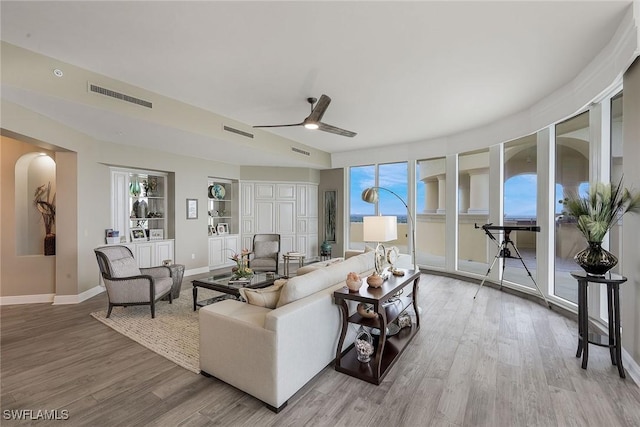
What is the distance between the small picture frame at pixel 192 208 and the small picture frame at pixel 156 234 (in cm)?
64

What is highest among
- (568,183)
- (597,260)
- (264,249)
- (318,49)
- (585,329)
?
(318,49)

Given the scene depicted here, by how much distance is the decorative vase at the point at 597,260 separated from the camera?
2.54 meters

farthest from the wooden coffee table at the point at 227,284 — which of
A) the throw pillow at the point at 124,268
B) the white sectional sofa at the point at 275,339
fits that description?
the white sectional sofa at the point at 275,339

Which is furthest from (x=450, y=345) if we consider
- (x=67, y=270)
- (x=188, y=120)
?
(x=67, y=270)

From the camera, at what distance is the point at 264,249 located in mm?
6371

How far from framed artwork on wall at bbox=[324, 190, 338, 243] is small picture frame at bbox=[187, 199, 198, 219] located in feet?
11.4

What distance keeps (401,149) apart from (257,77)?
444 centimetres

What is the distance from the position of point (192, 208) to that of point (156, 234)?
914mm

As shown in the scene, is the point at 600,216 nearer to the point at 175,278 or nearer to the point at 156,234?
the point at 175,278

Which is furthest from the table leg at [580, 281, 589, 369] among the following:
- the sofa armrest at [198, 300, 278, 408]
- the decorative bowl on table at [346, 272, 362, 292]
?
the sofa armrest at [198, 300, 278, 408]

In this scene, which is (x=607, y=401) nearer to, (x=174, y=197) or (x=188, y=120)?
(x=188, y=120)

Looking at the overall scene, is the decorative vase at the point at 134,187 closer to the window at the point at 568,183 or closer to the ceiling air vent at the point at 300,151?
the ceiling air vent at the point at 300,151

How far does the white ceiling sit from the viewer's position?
7.55ft

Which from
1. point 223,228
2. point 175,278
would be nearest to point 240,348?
point 175,278
